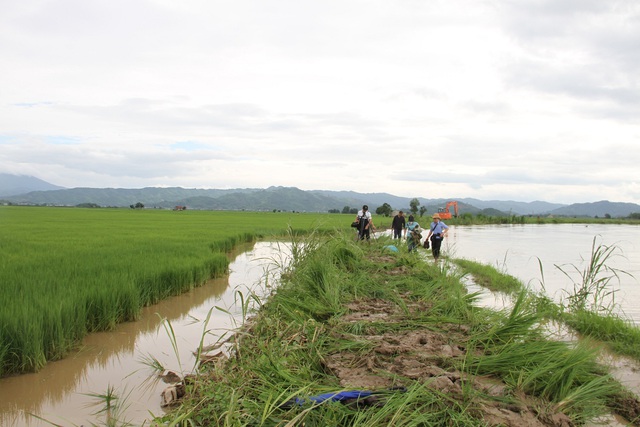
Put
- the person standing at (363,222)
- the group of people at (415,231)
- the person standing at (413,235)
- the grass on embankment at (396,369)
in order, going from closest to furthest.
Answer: the grass on embankment at (396,369) → the group of people at (415,231) → the person standing at (413,235) → the person standing at (363,222)

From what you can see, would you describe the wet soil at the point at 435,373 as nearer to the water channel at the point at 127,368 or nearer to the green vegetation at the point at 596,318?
the water channel at the point at 127,368

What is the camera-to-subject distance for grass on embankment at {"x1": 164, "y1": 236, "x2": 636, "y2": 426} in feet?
8.00

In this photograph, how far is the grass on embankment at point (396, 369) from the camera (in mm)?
2439

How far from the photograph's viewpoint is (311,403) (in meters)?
2.47

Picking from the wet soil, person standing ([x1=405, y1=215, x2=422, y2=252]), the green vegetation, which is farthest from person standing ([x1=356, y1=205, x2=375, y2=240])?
the wet soil

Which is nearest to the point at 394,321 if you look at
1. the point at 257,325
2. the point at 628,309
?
the point at 257,325

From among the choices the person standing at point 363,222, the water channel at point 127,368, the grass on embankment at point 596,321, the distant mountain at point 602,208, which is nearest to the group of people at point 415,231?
the person standing at point 363,222

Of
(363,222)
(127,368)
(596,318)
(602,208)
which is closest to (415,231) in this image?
(363,222)

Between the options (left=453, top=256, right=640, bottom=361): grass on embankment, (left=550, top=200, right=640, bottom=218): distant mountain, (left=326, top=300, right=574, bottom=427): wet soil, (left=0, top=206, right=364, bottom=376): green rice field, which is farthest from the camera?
(left=550, top=200, right=640, bottom=218): distant mountain

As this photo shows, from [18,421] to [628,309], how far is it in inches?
290

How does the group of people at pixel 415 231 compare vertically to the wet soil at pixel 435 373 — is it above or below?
above

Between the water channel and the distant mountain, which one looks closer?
the water channel

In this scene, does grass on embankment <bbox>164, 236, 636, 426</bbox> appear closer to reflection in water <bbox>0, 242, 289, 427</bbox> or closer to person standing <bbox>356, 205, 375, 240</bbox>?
reflection in water <bbox>0, 242, 289, 427</bbox>

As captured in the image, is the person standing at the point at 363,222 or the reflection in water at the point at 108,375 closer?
the reflection in water at the point at 108,375
